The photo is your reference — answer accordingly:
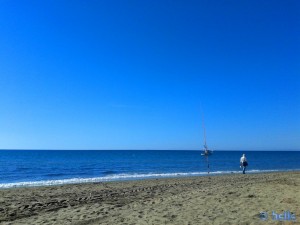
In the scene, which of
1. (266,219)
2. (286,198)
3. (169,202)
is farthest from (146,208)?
(286,198)

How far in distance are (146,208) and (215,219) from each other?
287cm

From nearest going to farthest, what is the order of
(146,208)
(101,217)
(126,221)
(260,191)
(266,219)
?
(266,219) → (126,221) → (101,217) → (146,208) → (260,191)

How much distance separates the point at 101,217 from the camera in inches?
372

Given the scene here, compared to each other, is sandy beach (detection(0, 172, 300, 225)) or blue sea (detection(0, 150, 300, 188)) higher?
sandy beach (detection(0, 172, 300, 225))

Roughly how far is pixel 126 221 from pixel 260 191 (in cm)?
661

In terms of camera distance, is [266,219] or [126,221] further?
[126,221]

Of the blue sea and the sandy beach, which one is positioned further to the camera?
the blue sea

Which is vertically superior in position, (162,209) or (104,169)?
(162,209)

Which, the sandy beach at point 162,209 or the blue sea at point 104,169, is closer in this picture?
the sandy beach at point 162,209

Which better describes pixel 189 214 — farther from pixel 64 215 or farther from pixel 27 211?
pixel 27 211

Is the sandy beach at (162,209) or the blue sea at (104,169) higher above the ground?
the sandy beach at (162,209)

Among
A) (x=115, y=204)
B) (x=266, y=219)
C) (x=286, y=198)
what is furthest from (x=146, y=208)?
→ (x=286, y=198)

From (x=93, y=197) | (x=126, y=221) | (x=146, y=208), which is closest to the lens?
(x=126, y=221)

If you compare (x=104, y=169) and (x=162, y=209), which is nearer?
(x=162, y=209)
